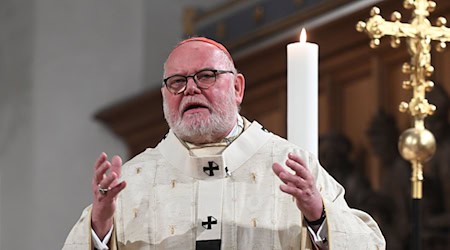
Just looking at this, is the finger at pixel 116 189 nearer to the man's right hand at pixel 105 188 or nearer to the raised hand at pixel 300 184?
the man's right hand at pixel 105 188

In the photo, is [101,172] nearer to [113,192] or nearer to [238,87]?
[113,192]

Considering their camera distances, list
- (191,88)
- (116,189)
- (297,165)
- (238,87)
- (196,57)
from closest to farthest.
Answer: (297,165)
(116,189)
(191,88)
(196,57)
(238,87)

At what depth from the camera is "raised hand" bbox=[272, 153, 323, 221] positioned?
413 centimetres

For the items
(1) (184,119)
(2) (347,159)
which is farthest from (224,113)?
(2) (347,159)

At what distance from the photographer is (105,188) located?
4.24 m

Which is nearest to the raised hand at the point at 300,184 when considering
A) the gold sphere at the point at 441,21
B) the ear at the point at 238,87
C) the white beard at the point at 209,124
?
the white beard at the point at 209,124

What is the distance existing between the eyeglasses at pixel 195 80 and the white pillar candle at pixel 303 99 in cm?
24

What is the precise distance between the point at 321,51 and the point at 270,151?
142 inches

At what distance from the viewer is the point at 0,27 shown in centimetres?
1127

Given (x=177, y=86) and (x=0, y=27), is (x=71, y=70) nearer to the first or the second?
(x=0, y=27)

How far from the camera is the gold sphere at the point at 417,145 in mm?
4699

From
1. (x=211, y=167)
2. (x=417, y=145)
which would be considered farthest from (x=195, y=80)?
(x=417, y=145)

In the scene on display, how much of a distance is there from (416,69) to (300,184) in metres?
0.85

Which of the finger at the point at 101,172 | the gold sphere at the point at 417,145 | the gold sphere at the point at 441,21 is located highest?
the gold sphere at the point at 441,21
